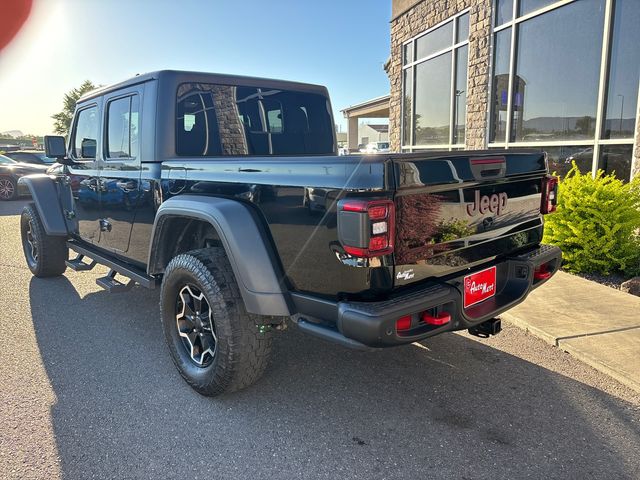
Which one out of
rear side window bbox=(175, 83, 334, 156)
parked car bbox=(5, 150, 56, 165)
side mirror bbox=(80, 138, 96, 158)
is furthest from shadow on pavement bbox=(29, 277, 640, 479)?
parked car bbox=(5, 150, 56, 165)

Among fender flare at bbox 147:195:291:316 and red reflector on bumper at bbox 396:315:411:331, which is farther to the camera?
fender flare at bbox 147:195:291:316

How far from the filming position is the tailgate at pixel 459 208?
89.3 inches

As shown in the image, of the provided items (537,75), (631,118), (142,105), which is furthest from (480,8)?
(142,105)

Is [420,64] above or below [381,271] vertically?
above

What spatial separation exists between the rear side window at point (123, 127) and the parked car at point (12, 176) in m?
11.7

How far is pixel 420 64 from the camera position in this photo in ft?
34.6

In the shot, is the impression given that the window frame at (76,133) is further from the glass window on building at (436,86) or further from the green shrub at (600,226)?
the glass window on building at (436,86)

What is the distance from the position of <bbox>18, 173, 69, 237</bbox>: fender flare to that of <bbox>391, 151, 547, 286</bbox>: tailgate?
13.8 feet

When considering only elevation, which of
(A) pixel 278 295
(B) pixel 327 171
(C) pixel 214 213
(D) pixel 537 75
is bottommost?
(A) pixel 278 295

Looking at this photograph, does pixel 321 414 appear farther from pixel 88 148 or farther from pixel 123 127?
pixel 88 148

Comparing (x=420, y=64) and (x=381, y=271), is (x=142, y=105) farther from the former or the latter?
(x=420, y=64)

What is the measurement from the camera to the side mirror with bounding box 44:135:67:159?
4742mm

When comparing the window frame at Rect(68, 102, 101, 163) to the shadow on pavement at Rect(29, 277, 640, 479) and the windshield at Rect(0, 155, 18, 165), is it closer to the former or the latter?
the shadow on pavement at Rect(29, 277, 640, 479)

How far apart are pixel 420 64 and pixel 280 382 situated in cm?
908
